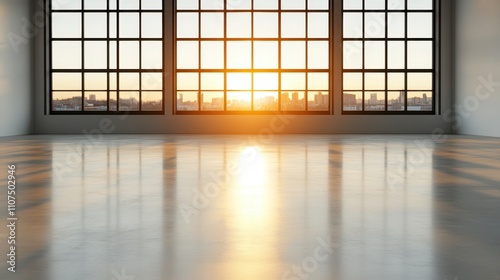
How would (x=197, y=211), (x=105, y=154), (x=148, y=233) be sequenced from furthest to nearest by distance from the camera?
1. (x=105, y=154)
2. (x=197, y=211)
3. (x=148, y=233)

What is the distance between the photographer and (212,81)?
26.1m

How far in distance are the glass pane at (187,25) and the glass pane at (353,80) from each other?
21.9 ft

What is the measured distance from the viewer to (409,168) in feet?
31.6

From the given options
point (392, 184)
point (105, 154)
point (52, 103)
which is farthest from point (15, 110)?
point (392, 184)

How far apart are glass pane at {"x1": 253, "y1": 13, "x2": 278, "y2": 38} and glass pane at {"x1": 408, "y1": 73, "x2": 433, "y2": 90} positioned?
608cm

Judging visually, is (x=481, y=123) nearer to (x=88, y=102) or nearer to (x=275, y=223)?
(x=88, y=102)

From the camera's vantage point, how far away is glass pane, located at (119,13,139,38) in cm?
2588

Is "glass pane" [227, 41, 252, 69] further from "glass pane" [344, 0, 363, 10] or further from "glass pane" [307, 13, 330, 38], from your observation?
"glass pane" [344, 0, 363, 10]

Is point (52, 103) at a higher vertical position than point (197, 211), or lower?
higher

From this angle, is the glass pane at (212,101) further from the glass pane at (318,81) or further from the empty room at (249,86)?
the glass pane at (318,81)

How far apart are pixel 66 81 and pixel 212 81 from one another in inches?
247

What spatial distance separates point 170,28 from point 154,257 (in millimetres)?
22994


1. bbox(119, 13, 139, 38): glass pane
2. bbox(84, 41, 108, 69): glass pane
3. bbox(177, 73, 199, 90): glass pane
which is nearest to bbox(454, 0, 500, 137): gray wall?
bbox(177, 73, 199, 90): glass pane

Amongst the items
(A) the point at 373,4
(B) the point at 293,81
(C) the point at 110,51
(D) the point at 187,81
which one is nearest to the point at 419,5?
(A) the point at 373,4
